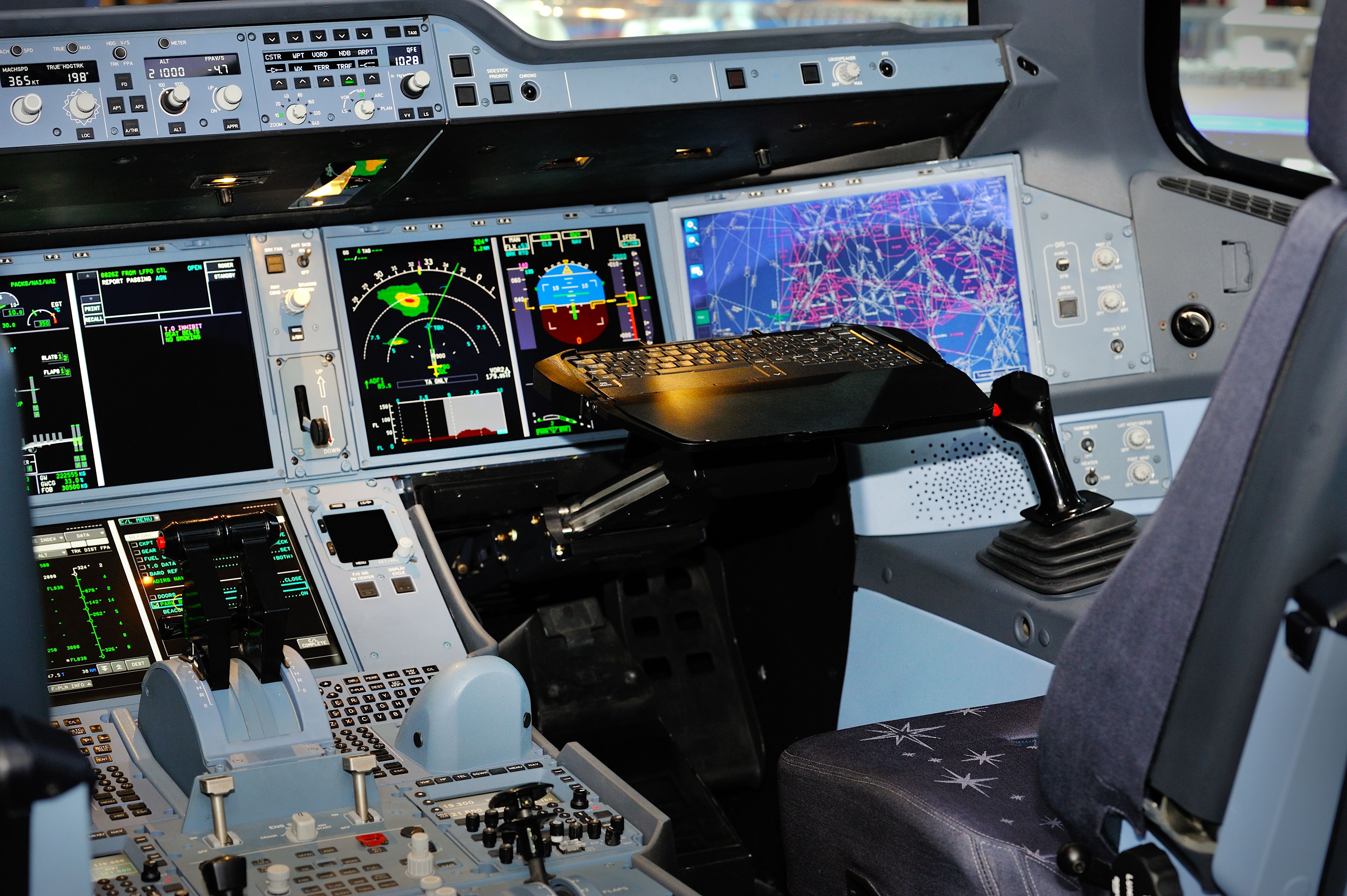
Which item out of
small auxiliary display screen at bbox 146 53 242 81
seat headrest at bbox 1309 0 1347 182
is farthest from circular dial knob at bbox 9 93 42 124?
seat headrest at bbox 1309 0 1347 182

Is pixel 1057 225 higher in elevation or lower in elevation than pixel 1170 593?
higher

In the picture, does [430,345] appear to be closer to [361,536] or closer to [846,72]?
[361,536]

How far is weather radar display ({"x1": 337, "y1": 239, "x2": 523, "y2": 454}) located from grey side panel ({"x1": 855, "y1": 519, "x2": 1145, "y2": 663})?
0.70 metres

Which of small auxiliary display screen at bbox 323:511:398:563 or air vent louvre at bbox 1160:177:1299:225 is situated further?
air vent louvre at bbox 1160:177:1299:225

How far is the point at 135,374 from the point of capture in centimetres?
211

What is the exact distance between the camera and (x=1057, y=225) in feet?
7.68

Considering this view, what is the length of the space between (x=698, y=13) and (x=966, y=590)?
7871 mm

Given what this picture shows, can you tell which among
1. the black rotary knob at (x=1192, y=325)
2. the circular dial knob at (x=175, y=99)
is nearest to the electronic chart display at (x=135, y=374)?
the circular dial knob at (x=175, y=99)

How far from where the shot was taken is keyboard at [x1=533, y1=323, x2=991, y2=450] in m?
1.72

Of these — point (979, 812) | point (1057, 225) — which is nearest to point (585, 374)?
point (979, 812)

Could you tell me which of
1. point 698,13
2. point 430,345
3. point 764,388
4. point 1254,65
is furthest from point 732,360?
point 698,13

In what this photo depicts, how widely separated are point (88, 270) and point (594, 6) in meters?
6.92

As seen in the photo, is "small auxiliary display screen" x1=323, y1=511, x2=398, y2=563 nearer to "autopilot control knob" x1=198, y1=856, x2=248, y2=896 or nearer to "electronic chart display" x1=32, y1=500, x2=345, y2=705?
"electronic chart display" x1=32, y1=500, x2=345, y2=705

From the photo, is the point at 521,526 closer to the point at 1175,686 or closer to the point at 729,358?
the point at 729,358
